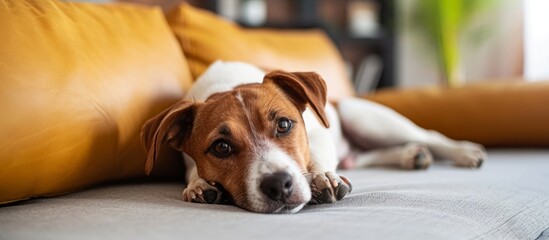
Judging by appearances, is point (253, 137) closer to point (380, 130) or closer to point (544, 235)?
point (544, 235)

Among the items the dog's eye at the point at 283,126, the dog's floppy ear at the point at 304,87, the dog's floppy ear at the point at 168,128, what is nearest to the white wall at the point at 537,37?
the dog's floppy ear at the point at 304,87

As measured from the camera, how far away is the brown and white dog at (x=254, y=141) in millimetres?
1605

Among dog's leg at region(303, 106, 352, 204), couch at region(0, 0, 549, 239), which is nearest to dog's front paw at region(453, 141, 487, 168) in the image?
couch at region(0, 0, 549, 239)

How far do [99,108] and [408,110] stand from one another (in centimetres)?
187

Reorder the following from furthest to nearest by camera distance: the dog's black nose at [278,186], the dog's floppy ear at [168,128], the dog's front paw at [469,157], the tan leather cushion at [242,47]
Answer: the tan leather cushion at [242,47]
the dog's front paw at [469,157]
the dog's floppy ear at [168,128]
the dog's black nose at [278,186]

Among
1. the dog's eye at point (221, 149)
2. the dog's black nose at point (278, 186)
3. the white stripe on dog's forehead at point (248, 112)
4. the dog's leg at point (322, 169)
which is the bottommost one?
the dog's leg at point (322, 169)

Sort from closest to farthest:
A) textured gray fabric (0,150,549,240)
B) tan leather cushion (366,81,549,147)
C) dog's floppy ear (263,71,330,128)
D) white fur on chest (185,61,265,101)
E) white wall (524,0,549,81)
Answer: textured gray fabric (0,150,549,240) < dog's floppy ear (263,71,330,128) < white fur on chest (185,61,265,101) < tan leather cushion (366,81,549,147) < white wall (524,0,549,81)

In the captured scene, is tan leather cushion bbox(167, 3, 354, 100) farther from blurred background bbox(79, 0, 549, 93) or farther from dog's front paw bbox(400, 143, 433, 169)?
blurred background bbox(79, 0, 549, 93)

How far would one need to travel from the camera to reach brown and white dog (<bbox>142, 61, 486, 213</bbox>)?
5.27 feet

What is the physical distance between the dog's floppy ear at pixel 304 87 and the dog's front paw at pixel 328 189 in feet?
0.91

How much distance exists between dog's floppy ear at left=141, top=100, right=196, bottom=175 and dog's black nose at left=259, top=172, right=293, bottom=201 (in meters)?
0.42

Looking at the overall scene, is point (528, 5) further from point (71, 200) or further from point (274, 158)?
point (71, 200)

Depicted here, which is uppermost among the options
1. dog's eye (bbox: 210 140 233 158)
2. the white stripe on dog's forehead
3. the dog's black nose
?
the white stripe on dog's forehead

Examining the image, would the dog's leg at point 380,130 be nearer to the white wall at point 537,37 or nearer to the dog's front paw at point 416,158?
the dog's front paw at point 416,158
